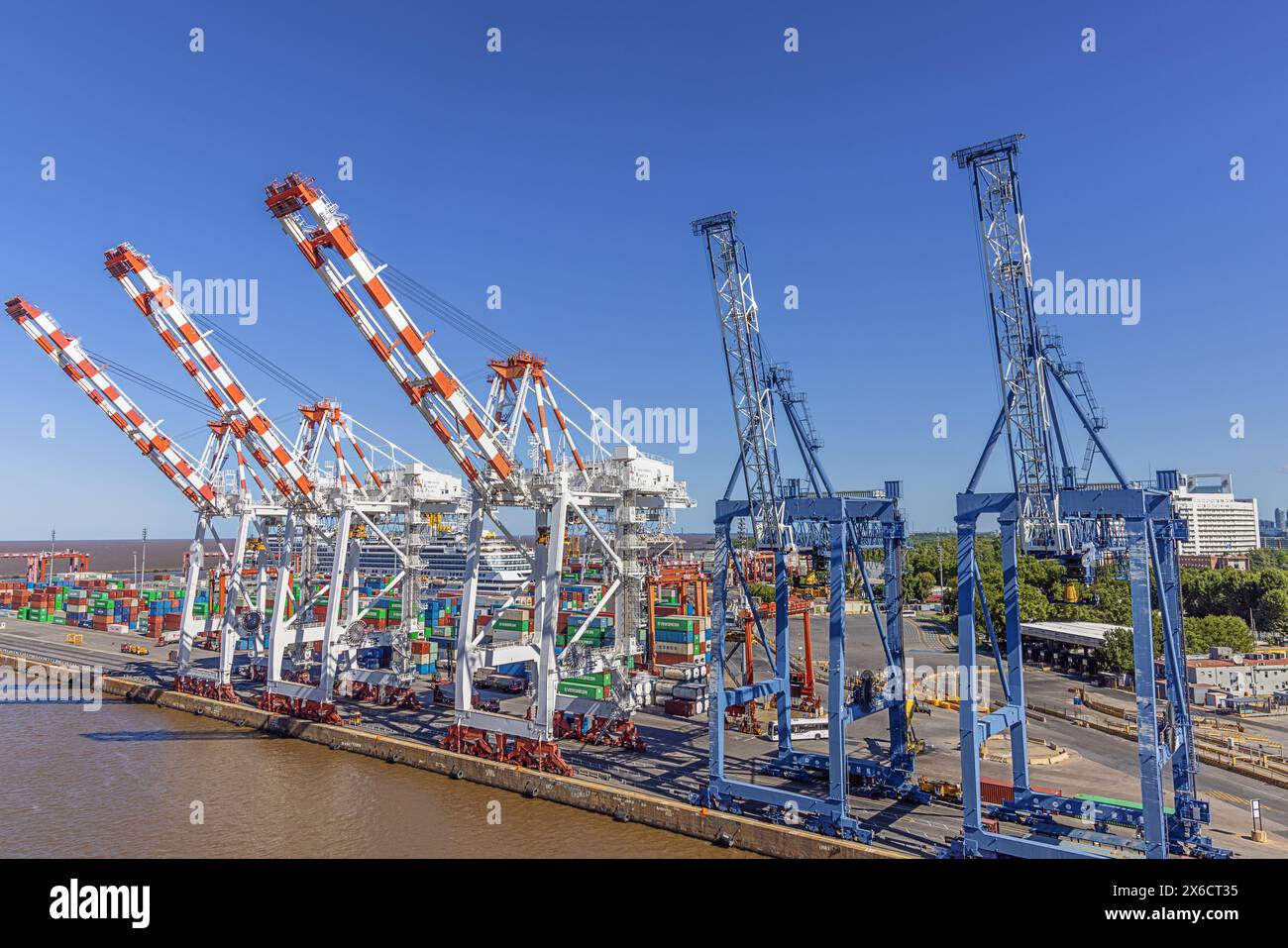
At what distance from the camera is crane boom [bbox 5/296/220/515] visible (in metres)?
41.3

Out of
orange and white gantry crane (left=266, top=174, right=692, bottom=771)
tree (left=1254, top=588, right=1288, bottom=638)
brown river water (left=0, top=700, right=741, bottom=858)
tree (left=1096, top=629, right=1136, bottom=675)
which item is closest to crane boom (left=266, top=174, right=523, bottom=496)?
orange and white gantry crane (left=266, top=174, right=692, bottom=771)

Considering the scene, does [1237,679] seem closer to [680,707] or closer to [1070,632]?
[1070,632]

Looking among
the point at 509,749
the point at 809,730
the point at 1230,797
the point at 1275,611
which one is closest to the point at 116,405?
the point at 509,749

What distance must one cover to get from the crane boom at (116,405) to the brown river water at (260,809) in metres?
13.8

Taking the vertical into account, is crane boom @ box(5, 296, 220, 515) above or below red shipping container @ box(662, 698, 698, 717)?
above

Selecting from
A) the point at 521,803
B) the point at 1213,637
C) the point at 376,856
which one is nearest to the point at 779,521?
the point at 521,803

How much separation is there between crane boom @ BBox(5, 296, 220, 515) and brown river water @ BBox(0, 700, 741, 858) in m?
13.8

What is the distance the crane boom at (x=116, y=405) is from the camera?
136 feet

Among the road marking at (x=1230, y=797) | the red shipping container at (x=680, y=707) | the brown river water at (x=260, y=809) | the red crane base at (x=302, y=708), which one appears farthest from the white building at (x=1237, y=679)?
the red crane base at (x=302, y=708)

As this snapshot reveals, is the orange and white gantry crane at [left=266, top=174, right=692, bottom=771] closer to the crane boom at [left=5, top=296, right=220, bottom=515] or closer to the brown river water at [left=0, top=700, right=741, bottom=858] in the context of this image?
the brown river water at [left=0, top=700, right=741, bottom=858]

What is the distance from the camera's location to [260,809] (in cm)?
2486

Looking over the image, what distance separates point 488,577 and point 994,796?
222 ft

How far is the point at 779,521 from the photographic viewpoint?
28.1 m
